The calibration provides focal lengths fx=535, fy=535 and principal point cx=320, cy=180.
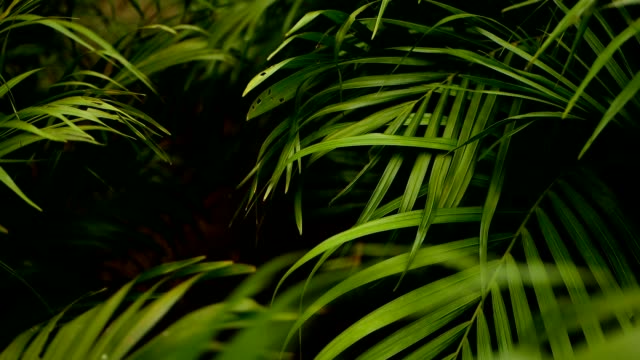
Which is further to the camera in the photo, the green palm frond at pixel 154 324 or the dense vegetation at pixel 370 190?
the dense vegetation at pixel 370 190

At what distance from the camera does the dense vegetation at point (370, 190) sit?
1.81ft

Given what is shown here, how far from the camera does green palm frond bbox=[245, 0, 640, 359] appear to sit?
559mm

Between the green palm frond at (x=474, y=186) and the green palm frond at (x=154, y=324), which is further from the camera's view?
the green palm frond at (x=474, y=186)

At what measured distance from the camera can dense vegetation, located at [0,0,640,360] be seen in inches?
21.7

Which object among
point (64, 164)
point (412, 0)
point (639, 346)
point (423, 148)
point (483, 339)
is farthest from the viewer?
point (64, 164)

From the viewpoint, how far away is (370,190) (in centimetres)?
85

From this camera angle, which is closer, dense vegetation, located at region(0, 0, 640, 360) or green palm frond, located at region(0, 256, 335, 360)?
green palm frond, located at region(0, 256, 335, 360)

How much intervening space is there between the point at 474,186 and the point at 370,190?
19cm

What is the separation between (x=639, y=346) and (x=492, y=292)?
0.36 m

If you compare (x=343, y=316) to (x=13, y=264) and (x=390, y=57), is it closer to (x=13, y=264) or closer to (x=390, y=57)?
(x=390, y=57)

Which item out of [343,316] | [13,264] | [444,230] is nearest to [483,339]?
[444,230]

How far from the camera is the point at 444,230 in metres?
0.72

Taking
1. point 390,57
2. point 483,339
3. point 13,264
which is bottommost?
point 483,339

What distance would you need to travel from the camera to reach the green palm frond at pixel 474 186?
1.83ft
